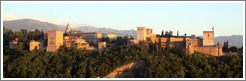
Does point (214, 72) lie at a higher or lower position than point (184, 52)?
lower

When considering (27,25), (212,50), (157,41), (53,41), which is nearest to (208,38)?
(212,50)

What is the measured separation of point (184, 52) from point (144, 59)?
425 centimetres

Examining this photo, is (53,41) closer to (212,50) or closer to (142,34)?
(142,34)

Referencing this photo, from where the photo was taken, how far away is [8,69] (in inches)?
957

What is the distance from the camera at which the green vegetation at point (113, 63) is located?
2400cm

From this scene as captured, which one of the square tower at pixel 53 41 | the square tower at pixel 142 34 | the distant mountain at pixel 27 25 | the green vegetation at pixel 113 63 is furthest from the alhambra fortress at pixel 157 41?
the distant mountain at pixel 27 25

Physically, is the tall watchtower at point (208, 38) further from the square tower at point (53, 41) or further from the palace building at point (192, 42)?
the square tower at point (53, 41)

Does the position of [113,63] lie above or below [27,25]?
below

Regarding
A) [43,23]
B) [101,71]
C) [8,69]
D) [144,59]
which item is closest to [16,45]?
[8,69]

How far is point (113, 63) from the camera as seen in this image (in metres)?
25.6

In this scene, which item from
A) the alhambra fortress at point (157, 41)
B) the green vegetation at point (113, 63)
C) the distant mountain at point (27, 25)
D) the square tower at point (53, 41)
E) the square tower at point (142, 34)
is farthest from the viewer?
the distant mountain at point (27, 25)

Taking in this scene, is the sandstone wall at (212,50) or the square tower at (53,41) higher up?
the square tower at (53,41)

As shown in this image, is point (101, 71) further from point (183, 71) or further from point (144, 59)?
point (183, 71)

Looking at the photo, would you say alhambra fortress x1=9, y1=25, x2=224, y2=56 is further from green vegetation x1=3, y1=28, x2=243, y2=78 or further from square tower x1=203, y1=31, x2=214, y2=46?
green vegetation x1=3, y1=28, x2=243, y2=78
